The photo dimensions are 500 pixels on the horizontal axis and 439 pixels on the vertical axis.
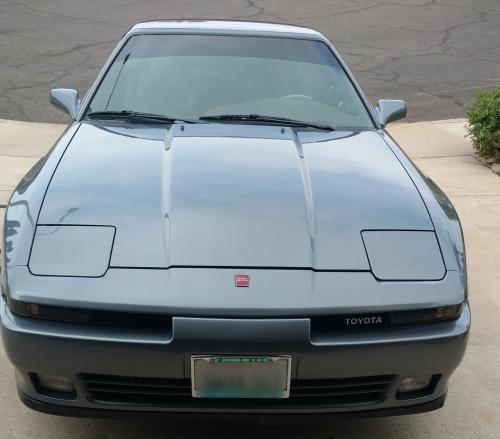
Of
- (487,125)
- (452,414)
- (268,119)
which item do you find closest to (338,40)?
(487,125)

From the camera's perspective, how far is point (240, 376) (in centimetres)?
251

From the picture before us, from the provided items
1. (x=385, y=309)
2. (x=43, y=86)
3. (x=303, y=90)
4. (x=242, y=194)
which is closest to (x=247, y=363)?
(x=385, y=309)

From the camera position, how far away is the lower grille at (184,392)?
8.41ft

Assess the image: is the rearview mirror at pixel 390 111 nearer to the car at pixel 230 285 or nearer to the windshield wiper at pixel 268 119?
the windshield wiper at pixel 268 119

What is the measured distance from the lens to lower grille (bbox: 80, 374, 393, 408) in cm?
256

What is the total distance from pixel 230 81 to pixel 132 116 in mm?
587

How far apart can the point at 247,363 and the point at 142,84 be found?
2.08m

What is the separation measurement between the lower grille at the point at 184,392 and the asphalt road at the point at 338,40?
6.46 meters

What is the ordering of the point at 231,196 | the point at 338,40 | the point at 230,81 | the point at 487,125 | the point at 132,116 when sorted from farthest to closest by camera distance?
the point at 338,40, the point at 487,125, the point at 230,81, the point at 132,116, the point at 231,196

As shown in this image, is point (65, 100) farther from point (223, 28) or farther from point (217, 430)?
point (217, 430)

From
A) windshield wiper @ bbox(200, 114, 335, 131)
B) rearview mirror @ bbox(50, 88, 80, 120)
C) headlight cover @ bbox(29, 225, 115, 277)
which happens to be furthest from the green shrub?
headlight cover @ bbox(29, 225, 115, 277)

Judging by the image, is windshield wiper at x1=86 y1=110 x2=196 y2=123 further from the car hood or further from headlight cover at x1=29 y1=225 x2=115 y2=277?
headlight cover at x1=29 y1=225 x2=115 y2=277

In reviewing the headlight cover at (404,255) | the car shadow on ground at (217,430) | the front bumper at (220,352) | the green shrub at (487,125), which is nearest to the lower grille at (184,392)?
the front bumper at (220,352)

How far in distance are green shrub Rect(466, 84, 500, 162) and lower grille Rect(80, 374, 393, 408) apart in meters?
4.88
